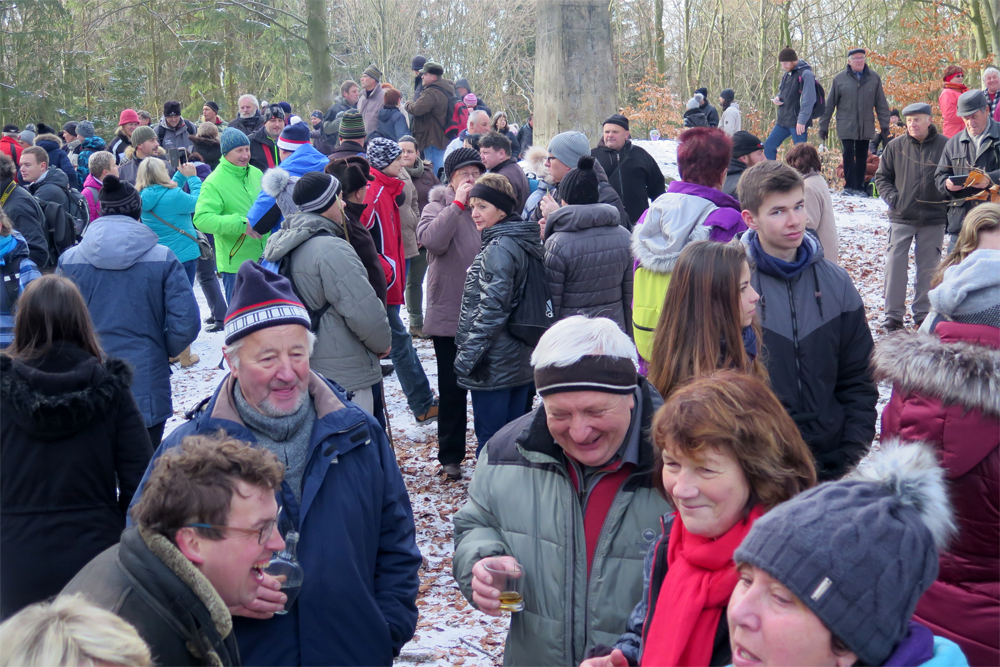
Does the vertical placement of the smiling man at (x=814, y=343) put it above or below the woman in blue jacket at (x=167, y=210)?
below

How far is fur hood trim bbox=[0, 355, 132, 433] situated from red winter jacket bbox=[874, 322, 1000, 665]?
10.1ft

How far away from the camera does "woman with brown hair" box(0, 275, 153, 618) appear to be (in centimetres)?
339

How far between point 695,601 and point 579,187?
155 inches

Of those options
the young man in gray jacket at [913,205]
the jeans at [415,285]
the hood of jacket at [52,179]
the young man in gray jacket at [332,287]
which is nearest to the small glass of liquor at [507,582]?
the young man in gray jacket at [332,287]

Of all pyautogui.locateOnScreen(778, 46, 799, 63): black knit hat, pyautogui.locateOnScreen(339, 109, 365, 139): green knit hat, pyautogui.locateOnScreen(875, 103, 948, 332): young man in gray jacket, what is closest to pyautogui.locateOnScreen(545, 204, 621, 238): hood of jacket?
pyautogui.locateOnScreen(339, 109, 365, 139): green knit hat

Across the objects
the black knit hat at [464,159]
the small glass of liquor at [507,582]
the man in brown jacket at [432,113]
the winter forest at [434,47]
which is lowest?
the small glass of liquor at [507,582]

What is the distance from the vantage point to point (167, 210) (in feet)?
29.9

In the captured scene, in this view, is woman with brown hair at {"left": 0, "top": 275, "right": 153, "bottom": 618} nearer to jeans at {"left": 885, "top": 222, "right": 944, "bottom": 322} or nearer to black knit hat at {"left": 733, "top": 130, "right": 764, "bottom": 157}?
black knit hat at {"left": 733, "top": 130, "right": 764, "bottom": 157}

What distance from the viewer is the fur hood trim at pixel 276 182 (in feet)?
23.0

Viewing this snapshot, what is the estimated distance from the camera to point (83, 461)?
3.46m

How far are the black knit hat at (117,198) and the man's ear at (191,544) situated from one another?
3.93 m

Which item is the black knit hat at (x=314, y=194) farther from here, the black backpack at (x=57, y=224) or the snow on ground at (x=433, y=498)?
the black backpack at (x=57, y=224)

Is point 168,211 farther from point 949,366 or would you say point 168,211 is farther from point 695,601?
point 695,601

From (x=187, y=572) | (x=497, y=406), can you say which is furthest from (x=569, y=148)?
(x=187, y=572)
